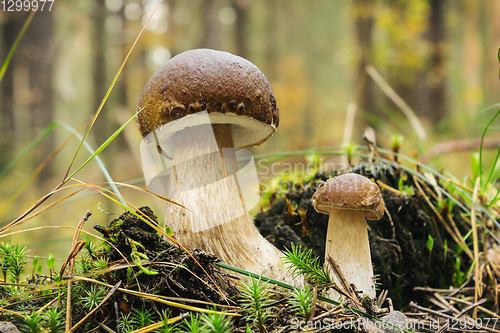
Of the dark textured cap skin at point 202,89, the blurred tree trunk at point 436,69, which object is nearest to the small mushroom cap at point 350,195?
the dark textured cap skin at point 202,89

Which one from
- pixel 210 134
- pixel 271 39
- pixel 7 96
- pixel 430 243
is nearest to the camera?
pixel 210 134

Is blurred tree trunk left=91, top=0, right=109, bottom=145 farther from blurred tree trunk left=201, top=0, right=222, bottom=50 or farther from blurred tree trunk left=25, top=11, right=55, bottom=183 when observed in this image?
blurred tree trunk left=201, top=0, right=222, bottom=50

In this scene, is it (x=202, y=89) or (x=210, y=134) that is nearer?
(x=202, y=89)

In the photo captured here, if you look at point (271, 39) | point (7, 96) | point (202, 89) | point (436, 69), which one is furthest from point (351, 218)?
point (271, 39)

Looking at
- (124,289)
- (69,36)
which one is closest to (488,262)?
(124,289)

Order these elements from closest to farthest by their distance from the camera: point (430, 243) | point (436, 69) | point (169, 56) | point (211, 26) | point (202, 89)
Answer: point (202, 89) → point (430, 243) → point (211, 26) → point (436, 69) → point (169, 56)

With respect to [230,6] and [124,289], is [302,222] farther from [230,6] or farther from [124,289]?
[230,6]

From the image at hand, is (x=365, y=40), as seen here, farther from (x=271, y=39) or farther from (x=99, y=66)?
(x=271, y=39)
